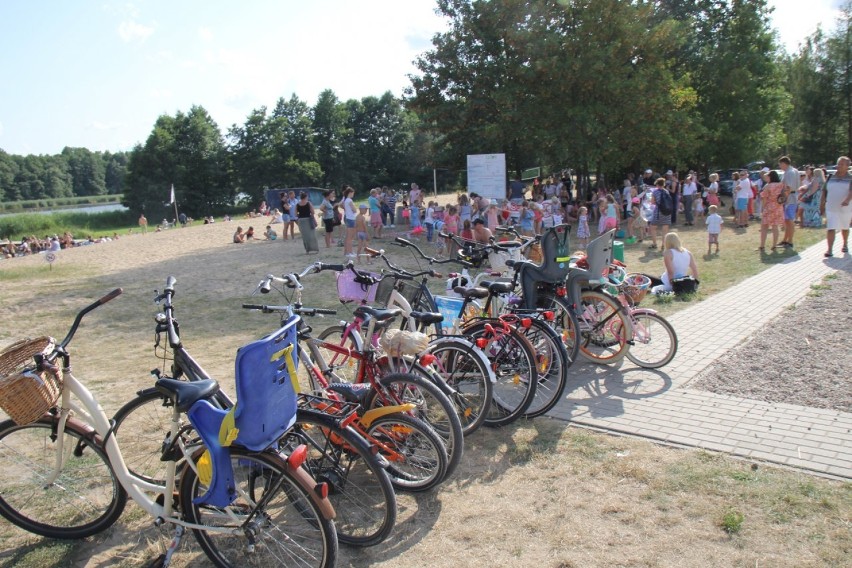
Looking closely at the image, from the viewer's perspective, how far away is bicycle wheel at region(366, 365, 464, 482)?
3443 mm

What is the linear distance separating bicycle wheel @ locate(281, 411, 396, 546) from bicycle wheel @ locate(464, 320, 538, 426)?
1284mm

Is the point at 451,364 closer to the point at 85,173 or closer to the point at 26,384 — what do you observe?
the point at 26,384

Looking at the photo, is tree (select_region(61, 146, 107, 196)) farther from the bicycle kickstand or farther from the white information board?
the bicycle kickstand

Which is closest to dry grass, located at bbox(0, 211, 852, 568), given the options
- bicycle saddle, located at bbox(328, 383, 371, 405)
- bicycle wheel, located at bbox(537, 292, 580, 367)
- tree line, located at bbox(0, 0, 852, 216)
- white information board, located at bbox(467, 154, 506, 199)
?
bicycle saddle, located at bbox(328, 383, 371, 405)

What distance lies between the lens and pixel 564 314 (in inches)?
214

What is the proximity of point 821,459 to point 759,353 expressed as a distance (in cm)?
227

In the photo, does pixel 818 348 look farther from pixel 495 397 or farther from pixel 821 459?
pixel 495 397

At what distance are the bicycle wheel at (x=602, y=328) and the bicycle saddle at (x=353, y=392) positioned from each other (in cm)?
255

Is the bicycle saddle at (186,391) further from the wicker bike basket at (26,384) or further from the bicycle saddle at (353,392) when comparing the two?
the bicycle saddle at (353,392)

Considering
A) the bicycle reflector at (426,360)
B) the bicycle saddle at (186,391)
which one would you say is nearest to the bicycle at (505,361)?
the bicycle reflector at (426,360)

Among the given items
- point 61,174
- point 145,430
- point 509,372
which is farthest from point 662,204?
point 61,174

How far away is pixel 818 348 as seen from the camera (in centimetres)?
585

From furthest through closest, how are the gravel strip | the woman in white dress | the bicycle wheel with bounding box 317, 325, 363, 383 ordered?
the woman in white dress → the gravel strip → the bicycle wheel with bounding box 317, 325, 363, 383

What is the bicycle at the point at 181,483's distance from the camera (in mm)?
2604
